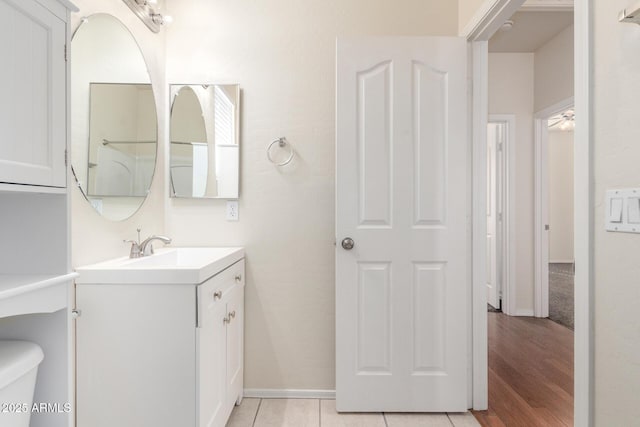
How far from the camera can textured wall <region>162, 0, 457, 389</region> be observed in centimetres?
229

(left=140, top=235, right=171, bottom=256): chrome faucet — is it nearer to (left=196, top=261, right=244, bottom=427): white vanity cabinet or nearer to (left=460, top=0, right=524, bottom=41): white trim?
(left=196, top=261, right=244, bottom=427): white vanity cabinet

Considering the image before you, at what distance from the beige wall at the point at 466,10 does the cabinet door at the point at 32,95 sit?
1.95 meters

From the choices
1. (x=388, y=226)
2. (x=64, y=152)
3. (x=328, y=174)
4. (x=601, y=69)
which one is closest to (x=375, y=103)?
(x=328, y=174)

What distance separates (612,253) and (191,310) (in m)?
1.42

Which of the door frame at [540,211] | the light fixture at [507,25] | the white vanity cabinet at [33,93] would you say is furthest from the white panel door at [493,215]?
the white vanity cabinet at [33,93]

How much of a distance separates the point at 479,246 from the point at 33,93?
2.12 meters

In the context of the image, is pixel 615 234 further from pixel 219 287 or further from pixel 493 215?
pixel 493 215

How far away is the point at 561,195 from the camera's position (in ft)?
25.5

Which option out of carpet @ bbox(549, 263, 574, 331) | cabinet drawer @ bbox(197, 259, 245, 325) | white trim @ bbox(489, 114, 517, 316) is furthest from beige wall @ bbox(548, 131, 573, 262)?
cabinet drawer @ bbox(197, 259, 245, 325)

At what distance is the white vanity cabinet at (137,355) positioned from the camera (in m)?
1.42

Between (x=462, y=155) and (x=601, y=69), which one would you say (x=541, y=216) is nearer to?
(x=462, y=155)

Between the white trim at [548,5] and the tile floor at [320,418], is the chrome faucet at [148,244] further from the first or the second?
the white trim at [548,5]

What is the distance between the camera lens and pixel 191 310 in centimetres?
144

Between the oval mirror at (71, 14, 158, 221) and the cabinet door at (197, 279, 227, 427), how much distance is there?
26.6 inches
